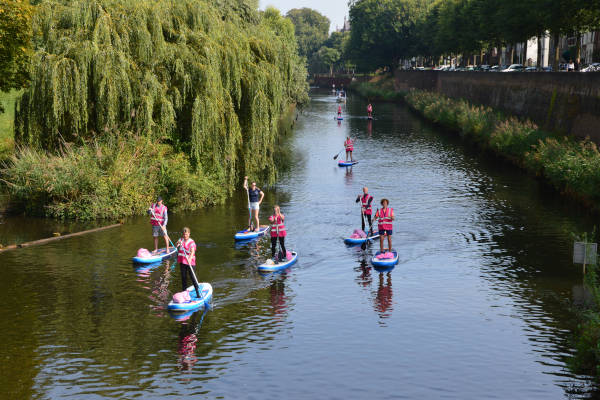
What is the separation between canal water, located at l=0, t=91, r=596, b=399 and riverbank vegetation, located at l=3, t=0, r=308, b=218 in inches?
52.5

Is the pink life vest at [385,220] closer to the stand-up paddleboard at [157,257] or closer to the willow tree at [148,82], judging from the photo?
the stand-up paddleboard at [157,257]

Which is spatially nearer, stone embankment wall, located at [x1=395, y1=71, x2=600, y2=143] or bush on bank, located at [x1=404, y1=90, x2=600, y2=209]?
bush on bank, located at [x1=404, y1=90, x2=600, y2=209]

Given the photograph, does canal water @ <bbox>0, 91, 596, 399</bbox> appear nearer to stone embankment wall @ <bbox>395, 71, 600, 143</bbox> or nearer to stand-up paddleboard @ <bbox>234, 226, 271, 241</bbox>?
stand-up paddleboard @ <bbox>234, 226, 271, 241</bbox>

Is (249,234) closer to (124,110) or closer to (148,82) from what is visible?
(124,110)

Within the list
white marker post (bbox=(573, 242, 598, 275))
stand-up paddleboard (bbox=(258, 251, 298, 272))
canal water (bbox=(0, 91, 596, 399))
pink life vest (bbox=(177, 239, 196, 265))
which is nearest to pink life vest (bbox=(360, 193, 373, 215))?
canal water (bbox=(0, 91, 596, 399))

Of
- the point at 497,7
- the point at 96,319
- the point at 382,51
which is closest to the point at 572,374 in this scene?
the point at 96,319

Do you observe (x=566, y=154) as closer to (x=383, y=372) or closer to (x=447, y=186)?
(x=447, y=186)

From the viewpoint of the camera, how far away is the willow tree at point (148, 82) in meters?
24.8

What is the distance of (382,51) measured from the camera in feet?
404

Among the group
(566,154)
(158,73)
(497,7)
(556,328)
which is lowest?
(556,328)

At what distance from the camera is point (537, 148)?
3731 cm

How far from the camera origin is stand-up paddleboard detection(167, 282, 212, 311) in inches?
626

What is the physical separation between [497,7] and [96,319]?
5970 centimetres

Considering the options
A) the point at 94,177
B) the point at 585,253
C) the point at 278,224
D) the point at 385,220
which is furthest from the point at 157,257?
the point at 585,253
